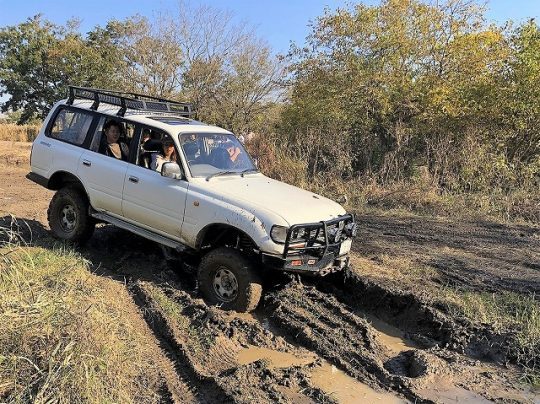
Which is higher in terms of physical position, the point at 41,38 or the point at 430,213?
the point at 41,38

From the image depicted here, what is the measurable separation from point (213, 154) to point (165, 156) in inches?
23.6

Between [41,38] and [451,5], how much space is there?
29.3 metres

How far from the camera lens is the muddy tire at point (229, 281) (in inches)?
205

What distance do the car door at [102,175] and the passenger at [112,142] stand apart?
0.06 meters

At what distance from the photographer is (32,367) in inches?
127

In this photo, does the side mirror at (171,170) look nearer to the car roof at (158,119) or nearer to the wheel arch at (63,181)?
the car roof at (158,119)

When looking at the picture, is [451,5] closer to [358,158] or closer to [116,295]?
[358,158]

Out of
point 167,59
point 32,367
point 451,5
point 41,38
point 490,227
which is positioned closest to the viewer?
point 32,367

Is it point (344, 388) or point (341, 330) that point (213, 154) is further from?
point (344, 388)

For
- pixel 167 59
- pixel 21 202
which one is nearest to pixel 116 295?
pixel 21 202

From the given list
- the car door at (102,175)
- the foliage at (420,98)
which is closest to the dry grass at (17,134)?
the foliage at (420,98)

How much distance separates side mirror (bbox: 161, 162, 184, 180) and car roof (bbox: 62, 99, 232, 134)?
61 cm

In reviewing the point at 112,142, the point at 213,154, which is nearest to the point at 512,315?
the point at 213,154

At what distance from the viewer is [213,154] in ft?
20.7
